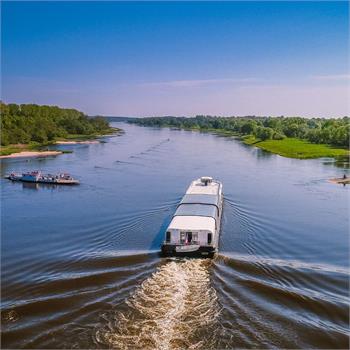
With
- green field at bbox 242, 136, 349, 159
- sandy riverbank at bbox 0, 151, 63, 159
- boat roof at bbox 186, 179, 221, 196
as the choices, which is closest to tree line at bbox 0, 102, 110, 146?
sandy riverbank at bbox 0, 151, 63, 159

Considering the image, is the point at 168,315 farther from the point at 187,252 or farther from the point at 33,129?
the point at 33,129

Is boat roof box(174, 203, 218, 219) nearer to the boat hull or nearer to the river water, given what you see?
the river water

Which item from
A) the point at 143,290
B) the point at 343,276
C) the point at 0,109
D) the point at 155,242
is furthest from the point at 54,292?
the point at 0,109

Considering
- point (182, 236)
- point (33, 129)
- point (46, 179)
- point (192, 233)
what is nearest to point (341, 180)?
point (192, 233)

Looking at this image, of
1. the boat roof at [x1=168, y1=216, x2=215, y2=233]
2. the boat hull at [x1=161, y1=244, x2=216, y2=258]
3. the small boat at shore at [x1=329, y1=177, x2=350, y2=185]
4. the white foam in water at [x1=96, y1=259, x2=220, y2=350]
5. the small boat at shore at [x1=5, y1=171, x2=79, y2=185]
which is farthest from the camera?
the small boat at shore at [x1=5, y1=171, x2=79, y2=185]

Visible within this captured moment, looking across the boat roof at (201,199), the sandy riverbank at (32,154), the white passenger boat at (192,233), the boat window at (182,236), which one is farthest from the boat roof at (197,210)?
the sandy riverbank at (32,154)
